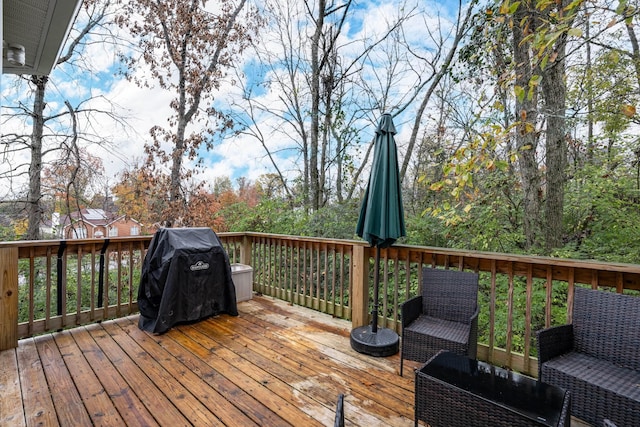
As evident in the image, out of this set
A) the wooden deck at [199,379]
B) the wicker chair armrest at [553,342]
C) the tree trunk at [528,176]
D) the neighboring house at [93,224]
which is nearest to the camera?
the wicker chair armrest at [553,342]

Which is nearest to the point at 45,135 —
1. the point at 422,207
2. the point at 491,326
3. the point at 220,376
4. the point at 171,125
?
the point at 171,125

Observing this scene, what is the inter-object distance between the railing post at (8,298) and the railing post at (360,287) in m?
3.30

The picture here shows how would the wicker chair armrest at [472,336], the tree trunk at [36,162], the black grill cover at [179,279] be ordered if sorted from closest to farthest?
the wicker chair armrest at [472,336] → the black grill cover at [179,279] → the tree trunk at [36,162]

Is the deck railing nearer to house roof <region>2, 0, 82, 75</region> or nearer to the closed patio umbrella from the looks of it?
the closed patio umbrella

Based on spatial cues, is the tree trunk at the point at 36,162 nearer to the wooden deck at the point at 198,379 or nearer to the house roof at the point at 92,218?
the house roof at the point at 92,218

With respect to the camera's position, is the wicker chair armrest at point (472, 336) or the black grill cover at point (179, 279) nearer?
the wicker chair armrest at point (472, 336)

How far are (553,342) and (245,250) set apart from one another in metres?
4.07

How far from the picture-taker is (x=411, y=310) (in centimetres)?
269

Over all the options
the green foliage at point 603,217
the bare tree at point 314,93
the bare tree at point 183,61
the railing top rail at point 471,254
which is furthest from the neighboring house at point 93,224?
the green foliage at point 603,217

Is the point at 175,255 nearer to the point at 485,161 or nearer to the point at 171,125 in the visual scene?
the point at 485,161

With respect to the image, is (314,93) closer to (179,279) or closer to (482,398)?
(179,279)

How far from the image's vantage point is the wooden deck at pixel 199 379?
2.11 meters

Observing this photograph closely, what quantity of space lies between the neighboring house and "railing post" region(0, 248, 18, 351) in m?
4.40

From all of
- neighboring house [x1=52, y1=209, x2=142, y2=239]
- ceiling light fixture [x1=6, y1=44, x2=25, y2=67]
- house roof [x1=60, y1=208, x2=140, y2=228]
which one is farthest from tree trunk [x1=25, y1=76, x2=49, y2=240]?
ceiling light fixture [x1=6, y1=44, x2=25, y2=67]
